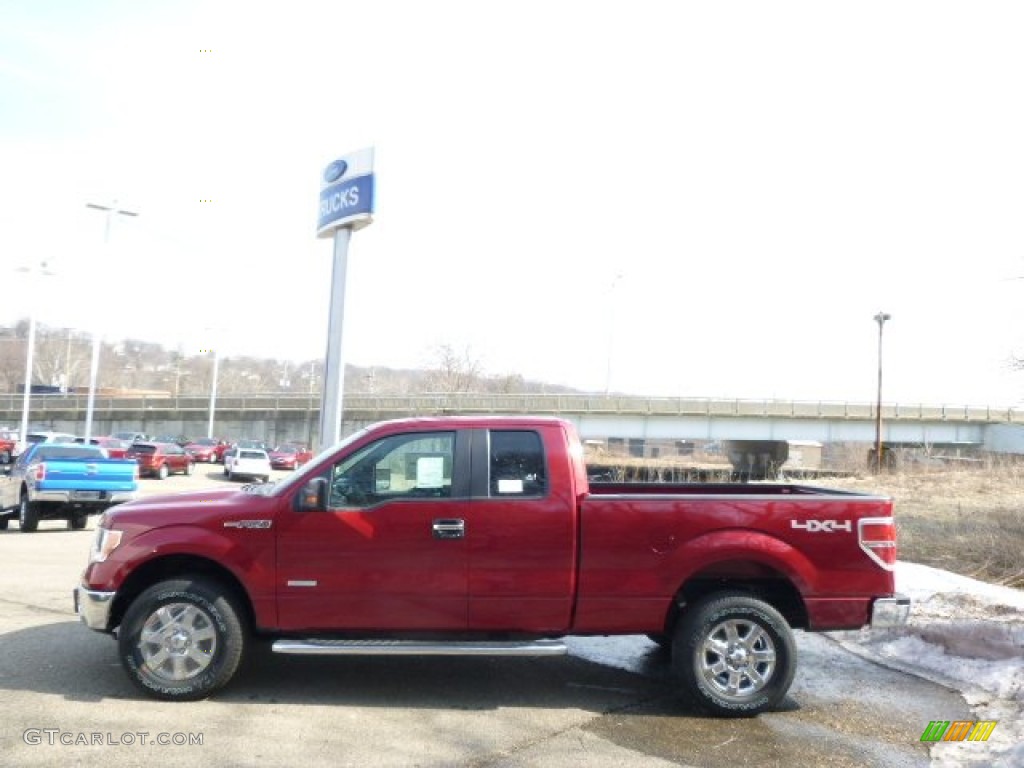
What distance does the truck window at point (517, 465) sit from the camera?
5.80 metres

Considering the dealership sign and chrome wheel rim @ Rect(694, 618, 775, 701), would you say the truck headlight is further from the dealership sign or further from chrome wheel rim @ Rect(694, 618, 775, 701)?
the dealership sign

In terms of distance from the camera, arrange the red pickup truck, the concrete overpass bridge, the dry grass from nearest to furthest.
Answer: the red pickup truck
the dry grass
the concrete overpass bridge

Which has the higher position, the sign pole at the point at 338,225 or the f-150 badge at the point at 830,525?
the sign pole at the point at 338,225

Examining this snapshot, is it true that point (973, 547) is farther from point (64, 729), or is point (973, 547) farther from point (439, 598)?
point (64, 729)

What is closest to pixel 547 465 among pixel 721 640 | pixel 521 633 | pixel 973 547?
pixel 521 633

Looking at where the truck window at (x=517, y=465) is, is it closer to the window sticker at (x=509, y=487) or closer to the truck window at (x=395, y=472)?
the window sticker at (x=509, y=487)

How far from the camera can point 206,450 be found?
53.7 m

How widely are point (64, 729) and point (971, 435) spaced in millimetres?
67682

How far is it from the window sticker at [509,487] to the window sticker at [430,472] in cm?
41

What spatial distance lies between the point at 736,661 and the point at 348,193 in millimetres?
12372

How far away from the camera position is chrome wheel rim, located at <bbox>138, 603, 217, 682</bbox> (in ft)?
18.3

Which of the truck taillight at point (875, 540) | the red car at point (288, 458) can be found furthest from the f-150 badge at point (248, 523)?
the red car at point (288, 458)

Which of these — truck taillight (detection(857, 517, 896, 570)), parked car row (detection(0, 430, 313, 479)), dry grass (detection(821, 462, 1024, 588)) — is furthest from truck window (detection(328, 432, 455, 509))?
parked car row (detection(0, 430, 313, 479))

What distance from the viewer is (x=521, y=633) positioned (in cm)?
575
